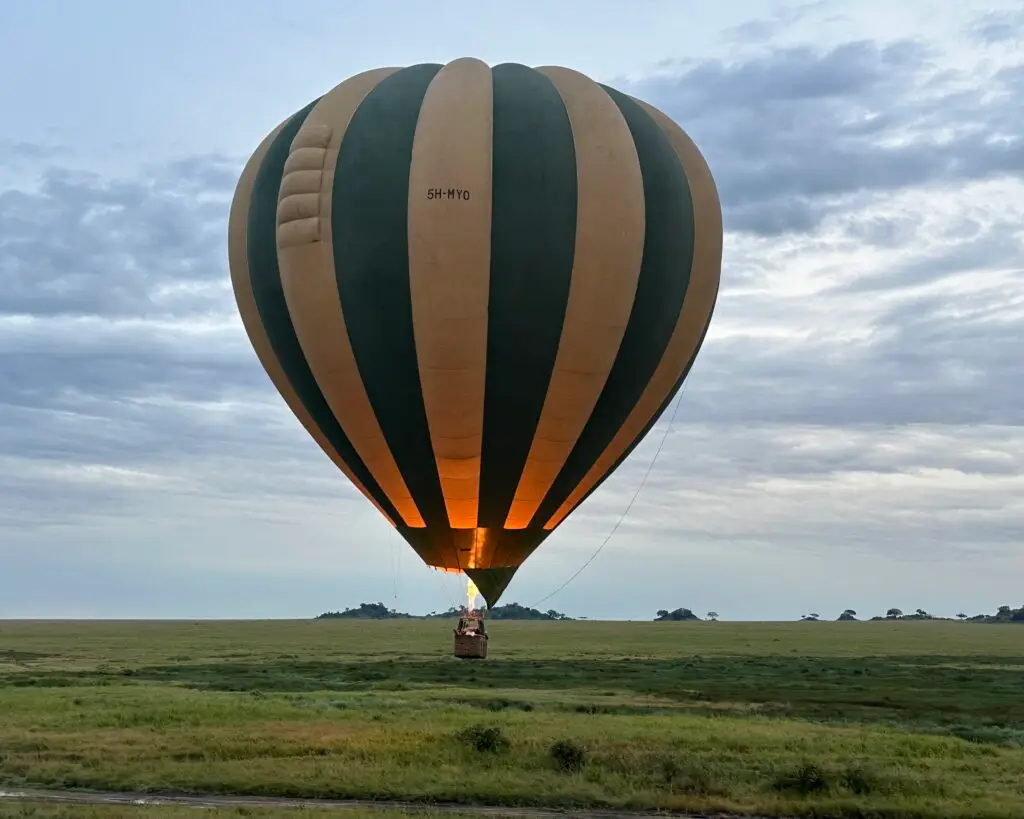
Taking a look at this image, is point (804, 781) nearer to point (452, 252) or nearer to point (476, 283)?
point (476, 283)

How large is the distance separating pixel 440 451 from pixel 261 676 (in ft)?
58.2

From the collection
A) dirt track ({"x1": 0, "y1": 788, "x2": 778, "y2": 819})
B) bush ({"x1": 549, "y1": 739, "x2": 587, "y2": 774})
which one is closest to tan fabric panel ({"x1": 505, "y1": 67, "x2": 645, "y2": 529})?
bush ({"x1": 549, "y1": 739, "x2": 587, "y2": 774})

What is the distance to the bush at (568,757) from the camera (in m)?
20.8

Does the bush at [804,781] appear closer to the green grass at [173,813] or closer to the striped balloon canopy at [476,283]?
the green grass at [173,813]

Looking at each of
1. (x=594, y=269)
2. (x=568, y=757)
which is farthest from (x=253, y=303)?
(x=568, y=757)

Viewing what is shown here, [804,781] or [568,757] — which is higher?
[568,757]

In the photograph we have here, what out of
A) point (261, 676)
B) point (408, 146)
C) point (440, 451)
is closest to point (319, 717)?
point (440, 451)

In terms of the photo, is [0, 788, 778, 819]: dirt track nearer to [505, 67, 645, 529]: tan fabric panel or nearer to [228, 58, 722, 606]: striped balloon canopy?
[228, 58, 722, 606]: striped balloon canopy

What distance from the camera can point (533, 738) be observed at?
2356 cm

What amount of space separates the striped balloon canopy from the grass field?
546 centimetres

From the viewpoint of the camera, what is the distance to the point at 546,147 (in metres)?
28.1

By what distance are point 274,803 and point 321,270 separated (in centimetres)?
1339

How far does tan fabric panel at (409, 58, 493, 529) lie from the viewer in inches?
1086

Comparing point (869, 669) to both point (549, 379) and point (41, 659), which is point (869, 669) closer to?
point (549, 379)
